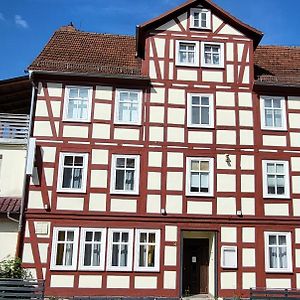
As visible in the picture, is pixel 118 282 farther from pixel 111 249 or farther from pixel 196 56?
pixel 196 56

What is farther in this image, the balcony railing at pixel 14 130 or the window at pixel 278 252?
the balcony railing at pixel 14 130

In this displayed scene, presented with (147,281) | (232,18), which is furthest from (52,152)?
(232,18)

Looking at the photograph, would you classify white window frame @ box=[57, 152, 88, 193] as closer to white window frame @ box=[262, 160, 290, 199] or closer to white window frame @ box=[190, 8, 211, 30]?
white window frame @ box=[262, 160, 290, 199]

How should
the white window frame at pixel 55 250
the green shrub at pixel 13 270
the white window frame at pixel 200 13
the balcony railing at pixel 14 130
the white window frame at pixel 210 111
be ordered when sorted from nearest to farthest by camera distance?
the green shrub at pixel 13 270
the white window frame at pixel 55 250
the white window frame at pixel 210 111
the balcony railing at pixel 14 130
the white window frame at pixel 200 13

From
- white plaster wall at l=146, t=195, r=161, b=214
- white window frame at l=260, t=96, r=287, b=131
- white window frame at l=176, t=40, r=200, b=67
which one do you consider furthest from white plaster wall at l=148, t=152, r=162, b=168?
white window frame at l=260, t=96, r=287, b=131

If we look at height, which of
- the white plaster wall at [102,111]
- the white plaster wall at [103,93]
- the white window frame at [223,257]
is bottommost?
the white window frame at [223,257]

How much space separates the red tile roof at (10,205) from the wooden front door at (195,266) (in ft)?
22.9

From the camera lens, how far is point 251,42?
776 inches

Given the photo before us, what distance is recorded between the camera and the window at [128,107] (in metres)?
18.4

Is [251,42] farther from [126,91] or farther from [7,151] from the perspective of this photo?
[7,151]

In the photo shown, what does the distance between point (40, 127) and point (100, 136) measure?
2458mm

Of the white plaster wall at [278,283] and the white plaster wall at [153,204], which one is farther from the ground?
the white plaster wall at [153,204]

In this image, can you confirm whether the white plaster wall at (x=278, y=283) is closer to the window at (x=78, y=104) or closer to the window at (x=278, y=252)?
the window at (x=278, y=252)

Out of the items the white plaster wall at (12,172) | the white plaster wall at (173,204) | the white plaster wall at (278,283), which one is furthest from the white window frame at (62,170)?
the white plaster wall at (278,283)
